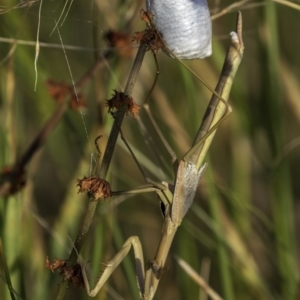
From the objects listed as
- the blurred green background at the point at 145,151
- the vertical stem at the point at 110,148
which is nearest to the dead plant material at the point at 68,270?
the vertical stem at the point at 110,148

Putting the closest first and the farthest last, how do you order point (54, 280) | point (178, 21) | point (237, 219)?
A: 1. point (178, 21)
2. point (54, 280)
3. point (237, 219)

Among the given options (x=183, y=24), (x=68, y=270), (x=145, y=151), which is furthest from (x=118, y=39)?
(x=145, y=151)

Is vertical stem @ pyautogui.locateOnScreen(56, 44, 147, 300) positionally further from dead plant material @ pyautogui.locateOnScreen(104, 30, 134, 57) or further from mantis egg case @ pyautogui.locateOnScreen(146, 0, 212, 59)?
dead plant material @ pyautogui.locateOnScreen(104, 30, 134, 57)

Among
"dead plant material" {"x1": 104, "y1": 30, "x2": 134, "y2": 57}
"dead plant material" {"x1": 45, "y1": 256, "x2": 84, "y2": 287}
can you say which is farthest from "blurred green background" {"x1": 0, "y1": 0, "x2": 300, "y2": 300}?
"dead plant material" {"x1": 45, "y1": 256, "x2": 84, "y2": 287}

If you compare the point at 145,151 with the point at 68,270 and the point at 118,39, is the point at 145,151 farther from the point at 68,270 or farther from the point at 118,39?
the point at 68,270

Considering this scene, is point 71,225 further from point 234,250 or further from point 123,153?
point 123,153

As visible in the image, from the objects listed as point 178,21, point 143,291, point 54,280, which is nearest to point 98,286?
point 143,291
